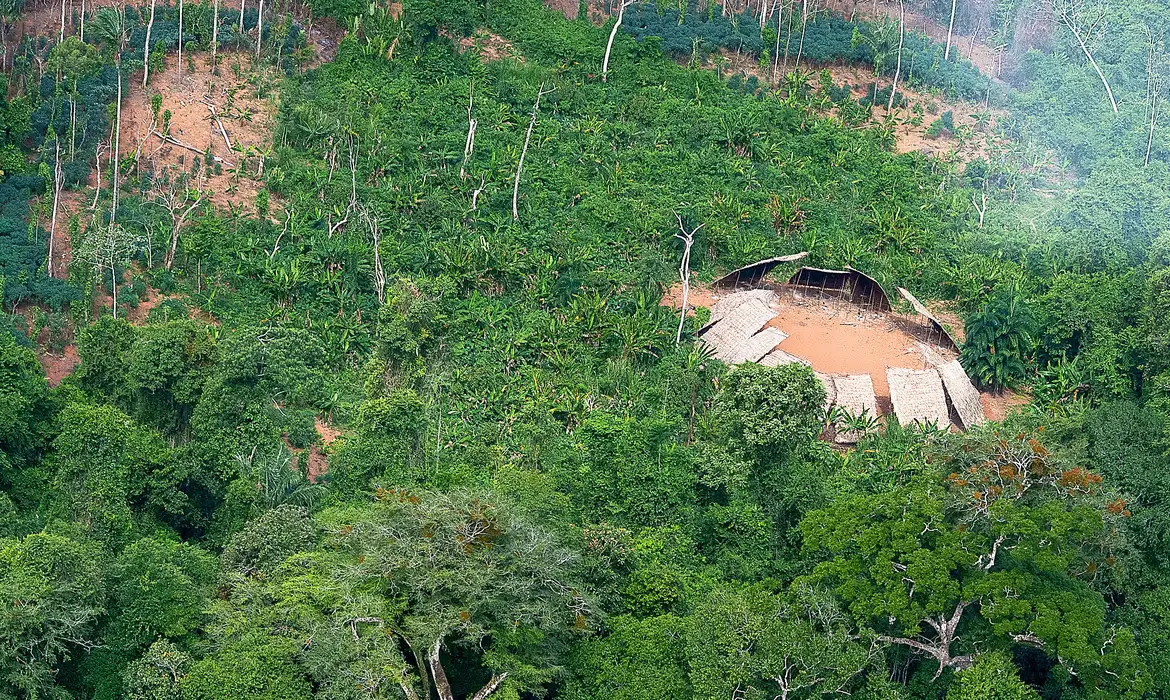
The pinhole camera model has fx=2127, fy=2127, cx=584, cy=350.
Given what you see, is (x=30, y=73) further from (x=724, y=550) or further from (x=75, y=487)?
(x=724, y=550)

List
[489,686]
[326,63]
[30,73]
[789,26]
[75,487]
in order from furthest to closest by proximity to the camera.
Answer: [789,26] → [326,63] → [30,73] → [75,487] → [489,686]

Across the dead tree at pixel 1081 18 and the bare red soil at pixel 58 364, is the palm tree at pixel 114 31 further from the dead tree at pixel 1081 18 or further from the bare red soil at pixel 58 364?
the dead tree at pixel 1081 18

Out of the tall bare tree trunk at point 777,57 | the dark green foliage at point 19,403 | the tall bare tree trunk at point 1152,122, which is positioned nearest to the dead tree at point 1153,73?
the tall bare tree trunk at point 1152,122

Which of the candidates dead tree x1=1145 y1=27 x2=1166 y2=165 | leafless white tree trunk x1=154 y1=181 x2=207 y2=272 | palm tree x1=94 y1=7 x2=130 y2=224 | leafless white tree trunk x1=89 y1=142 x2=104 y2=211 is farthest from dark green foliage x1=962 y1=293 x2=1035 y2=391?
palm tree x1=94 y1=7 x2=130 y2=224

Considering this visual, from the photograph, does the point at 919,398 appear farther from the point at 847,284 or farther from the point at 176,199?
the point at 176,199

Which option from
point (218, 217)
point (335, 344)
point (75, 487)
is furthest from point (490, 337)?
point (75, 487)

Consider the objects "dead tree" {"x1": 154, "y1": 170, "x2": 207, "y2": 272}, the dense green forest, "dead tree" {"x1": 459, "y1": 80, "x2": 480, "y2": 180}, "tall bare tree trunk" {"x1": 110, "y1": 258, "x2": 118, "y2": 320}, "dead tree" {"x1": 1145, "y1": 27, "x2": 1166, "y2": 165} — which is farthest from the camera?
"dead tree" {"x1": 1145, "y1": 27, "x2": 1166, "y2": 165}

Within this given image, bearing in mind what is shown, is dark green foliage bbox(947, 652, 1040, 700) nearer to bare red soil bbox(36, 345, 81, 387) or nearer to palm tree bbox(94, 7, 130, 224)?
bare red soil bbox(36, 345, 81, 387)
